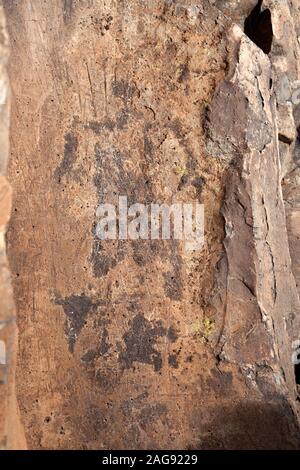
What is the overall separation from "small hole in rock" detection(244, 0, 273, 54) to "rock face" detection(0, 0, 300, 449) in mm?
853

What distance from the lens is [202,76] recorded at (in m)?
3.22

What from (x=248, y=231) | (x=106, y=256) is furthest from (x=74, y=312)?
(x=248, y=231)

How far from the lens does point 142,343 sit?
301cm

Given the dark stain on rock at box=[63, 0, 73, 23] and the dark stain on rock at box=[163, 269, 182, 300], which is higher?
the dark stain on rock at box=[63, 0, 73, 23]

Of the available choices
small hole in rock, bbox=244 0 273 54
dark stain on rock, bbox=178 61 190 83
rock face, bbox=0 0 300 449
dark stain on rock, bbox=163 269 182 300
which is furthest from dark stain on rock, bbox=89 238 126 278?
small hole in rock, bbox=244 0 273 54

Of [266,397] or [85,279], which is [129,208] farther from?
[266,397]

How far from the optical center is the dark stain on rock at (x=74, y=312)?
2928 millimetres

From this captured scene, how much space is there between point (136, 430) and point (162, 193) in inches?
52.4

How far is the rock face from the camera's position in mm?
2906

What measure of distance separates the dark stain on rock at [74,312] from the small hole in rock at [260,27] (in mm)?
2481

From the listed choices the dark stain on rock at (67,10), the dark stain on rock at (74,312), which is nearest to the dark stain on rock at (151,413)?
the dark stain on rock at (74,312)

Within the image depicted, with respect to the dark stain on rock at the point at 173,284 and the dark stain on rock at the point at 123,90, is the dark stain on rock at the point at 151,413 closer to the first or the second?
the dark stain on rock at the point at 173,284

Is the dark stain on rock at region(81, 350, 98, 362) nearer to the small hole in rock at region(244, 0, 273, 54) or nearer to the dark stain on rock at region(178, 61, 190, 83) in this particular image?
the dark stain on rock at region(178, 61, 190, 83)
